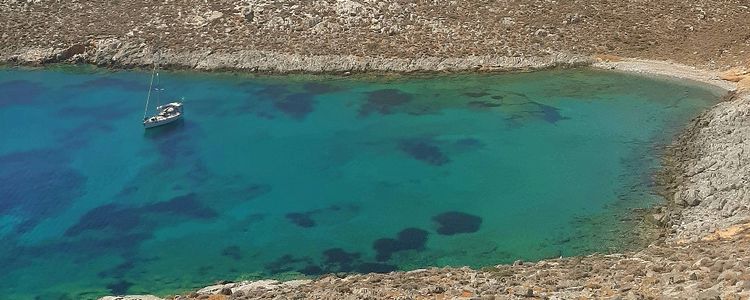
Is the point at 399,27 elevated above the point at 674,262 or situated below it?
above

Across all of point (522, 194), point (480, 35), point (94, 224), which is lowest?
point (94, 224)

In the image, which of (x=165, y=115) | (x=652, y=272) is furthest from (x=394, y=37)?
(x=652, y=272)

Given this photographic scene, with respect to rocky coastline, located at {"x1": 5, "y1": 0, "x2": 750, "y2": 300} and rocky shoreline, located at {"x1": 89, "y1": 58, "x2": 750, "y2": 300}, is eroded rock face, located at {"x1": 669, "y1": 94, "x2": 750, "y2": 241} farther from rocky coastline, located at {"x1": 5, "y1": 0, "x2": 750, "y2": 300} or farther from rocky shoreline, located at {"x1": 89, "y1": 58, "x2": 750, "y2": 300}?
rocky coastline, located at {"x1": 5, "y1": 0, "x2": 750, "y2": 300}

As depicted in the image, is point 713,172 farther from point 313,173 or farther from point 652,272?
point 313,173

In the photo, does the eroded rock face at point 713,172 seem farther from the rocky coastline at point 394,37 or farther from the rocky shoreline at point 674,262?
the rocky coastline at point 394,37

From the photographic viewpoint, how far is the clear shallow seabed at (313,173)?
30.9m

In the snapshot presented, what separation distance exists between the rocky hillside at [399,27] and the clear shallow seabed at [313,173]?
3960 mm

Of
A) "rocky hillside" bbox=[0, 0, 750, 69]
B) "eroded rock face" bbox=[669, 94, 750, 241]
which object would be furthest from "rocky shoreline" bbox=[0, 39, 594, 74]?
"eroded rock face" bbox=[669, 94, 750, 241]

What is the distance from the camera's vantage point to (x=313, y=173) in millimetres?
39469

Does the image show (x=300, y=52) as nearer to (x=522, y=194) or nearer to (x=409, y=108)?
(x=409, y=108)

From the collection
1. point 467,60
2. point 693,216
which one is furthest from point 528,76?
point 693,216

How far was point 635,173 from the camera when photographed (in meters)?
37.1

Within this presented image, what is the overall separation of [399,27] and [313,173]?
22741 mm

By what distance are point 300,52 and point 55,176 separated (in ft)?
74.3
